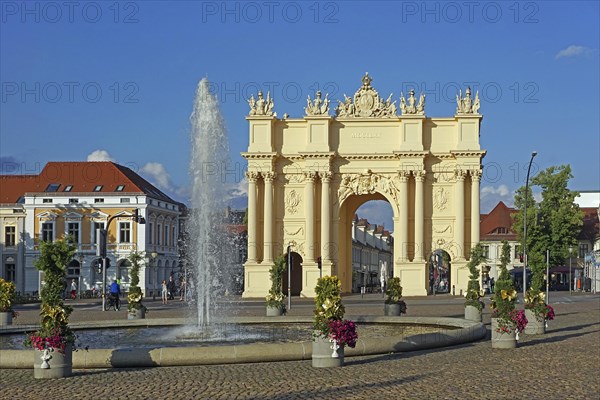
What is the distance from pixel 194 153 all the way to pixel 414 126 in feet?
140

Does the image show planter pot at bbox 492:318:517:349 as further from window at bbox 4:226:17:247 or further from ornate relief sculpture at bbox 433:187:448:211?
window at bbox 4:226:17:247

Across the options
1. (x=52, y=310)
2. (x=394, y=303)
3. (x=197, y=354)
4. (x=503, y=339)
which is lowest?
(x=394, y=303)

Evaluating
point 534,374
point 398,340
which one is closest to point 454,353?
point 398,340

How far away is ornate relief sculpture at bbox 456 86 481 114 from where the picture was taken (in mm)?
72312

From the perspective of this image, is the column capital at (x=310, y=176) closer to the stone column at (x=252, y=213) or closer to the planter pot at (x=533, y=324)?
the stone column at (x=252, y=213)

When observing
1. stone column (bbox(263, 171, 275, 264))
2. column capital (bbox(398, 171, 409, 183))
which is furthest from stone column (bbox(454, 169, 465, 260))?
stone column (bbox(263, 171, 275, 264))

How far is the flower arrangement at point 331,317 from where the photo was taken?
747 inches

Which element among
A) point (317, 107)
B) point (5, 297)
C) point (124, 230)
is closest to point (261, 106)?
point (317, 107)

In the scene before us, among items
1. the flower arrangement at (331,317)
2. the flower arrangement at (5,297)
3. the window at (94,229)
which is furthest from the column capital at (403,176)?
the flower arrangement at (331,317)

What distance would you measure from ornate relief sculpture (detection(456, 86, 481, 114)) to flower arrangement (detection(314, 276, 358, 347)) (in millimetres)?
54698

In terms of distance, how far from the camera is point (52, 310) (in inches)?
704

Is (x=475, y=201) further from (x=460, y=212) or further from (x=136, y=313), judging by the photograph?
(x=136, y=313)

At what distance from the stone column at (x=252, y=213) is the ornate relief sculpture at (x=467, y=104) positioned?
52.1 ft

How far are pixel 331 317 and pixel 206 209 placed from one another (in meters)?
11.5
